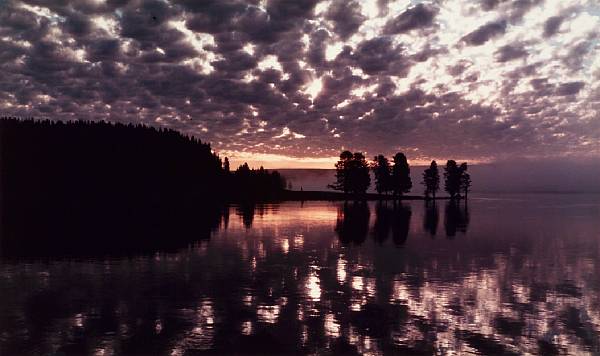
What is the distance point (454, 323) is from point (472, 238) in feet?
88.9

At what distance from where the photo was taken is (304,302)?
58.5 feet

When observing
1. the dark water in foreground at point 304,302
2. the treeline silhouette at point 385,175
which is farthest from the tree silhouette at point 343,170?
the dark water in foreground at point 304,302

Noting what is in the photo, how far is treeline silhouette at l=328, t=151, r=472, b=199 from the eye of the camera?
166m

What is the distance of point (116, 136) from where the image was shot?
6732 inches

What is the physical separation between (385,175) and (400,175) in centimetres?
539

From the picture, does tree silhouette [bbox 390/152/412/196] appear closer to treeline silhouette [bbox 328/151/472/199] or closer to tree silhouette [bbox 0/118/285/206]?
treeline silhouette [bbox 328/151/472/199]

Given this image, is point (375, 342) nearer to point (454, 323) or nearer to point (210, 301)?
point (454, 323)

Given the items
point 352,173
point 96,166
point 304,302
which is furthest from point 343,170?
point 304,302

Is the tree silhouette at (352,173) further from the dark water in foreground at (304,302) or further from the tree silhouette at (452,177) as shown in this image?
the dark water in foreground at (304,302)

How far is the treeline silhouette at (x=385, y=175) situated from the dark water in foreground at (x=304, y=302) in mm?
133311

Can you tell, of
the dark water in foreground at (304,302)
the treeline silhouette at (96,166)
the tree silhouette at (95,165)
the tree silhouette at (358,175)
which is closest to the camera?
the dark water in foreground at (304,302)

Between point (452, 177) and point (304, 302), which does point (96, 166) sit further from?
point (304, 302)

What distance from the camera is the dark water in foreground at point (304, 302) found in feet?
43.7

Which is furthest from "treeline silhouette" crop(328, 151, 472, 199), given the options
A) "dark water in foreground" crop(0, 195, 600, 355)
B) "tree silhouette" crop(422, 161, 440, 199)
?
"dark water in foreground" crop(0, 195, 600, 355)
